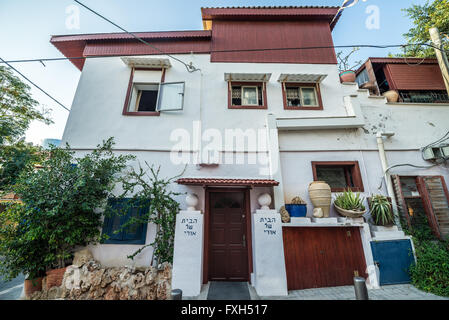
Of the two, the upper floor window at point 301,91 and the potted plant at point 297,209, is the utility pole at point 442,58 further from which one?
the potted plant at point 297,209

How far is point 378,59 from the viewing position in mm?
7352

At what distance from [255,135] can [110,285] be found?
579cm

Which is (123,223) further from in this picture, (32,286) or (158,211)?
(32,286)

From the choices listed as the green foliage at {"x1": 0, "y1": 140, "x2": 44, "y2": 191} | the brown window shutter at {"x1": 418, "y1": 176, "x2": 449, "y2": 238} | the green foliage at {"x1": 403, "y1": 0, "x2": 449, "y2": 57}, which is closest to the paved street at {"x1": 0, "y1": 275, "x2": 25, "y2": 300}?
the green foliage at {"x1": 0, "y1": 140, "x2": 44, "y2": 191}

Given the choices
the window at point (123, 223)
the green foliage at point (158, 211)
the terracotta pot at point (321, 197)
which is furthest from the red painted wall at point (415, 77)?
the window at point (123, 223)

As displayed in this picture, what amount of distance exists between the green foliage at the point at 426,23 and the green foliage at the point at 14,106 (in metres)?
16.7

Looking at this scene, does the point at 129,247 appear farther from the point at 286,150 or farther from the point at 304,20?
the point at 304,20

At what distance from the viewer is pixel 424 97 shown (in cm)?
695

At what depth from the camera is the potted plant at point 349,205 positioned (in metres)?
4.82

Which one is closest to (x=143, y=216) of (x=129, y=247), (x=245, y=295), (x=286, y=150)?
(x=129, y=247)

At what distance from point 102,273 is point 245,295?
360 centimetres

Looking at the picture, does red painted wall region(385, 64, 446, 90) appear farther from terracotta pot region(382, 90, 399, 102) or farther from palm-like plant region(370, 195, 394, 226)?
palm-like plant region(370, 195, 394, 226)
